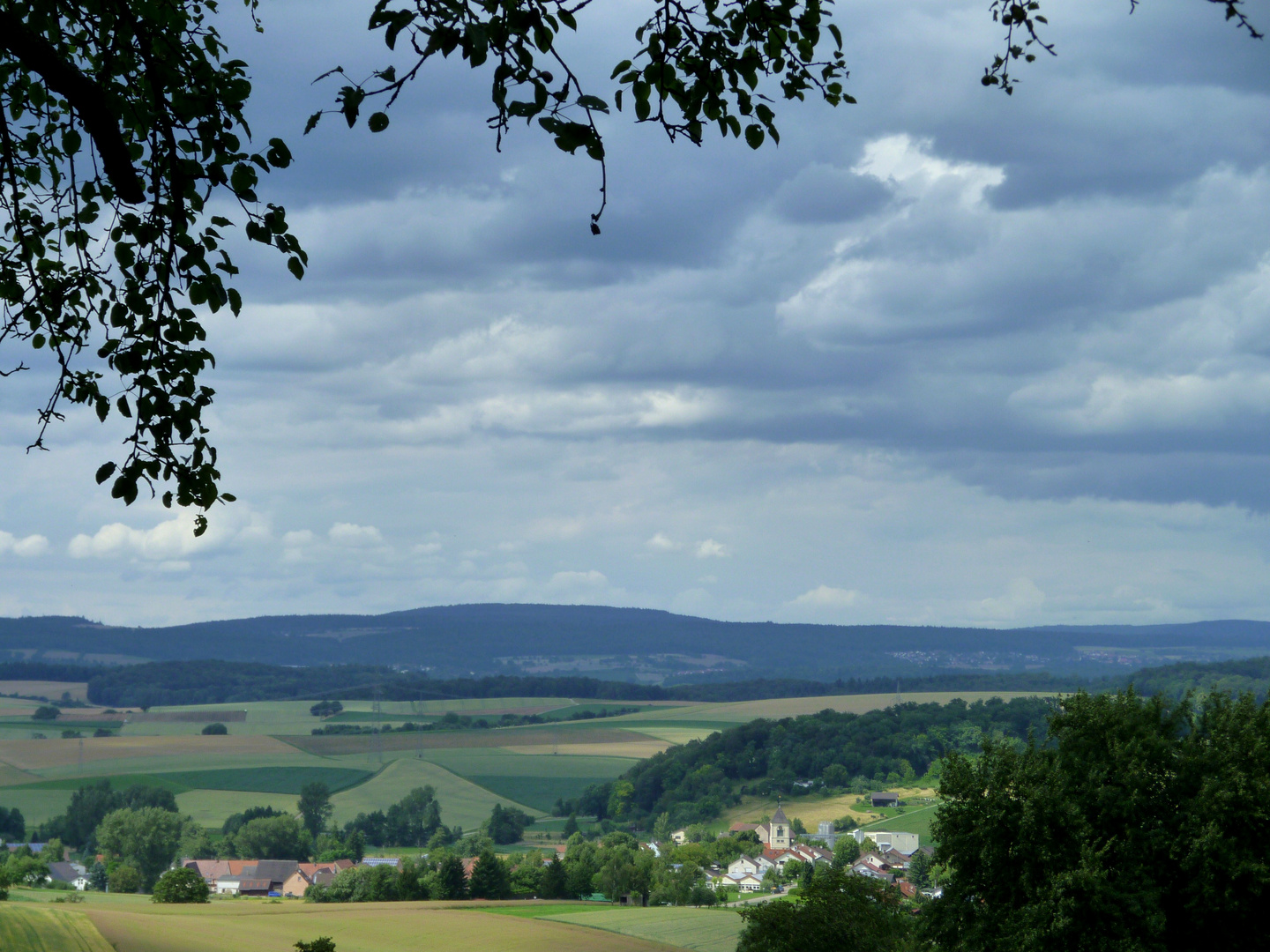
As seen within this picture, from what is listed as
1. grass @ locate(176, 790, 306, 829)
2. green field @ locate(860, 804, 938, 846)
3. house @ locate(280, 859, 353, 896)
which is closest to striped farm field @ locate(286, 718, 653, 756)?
grass @ locate(176, 790, 306, 829)

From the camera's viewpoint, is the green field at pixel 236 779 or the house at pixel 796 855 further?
the green field at pixel 236 779

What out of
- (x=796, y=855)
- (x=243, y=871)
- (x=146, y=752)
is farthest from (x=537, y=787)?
(x=146, y=752)

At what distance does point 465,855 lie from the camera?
4104 inches

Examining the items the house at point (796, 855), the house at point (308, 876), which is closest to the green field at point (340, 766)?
the house at point (796, 855)

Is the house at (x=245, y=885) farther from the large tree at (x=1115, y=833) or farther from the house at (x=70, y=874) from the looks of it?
the large tree at (x=1115, y=833)

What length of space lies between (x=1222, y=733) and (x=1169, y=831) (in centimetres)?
216

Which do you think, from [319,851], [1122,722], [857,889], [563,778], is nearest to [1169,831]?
[1122,722]

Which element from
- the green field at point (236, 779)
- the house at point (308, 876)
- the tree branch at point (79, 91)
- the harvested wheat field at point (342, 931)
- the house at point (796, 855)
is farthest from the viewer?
the green field at point (236, 779)

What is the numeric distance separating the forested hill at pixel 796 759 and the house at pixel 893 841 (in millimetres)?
28546

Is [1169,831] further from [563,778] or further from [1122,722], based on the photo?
[563,778]

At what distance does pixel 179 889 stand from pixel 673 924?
28.9m

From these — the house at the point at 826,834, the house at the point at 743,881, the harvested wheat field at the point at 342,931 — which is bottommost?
the house at the point at 826,834

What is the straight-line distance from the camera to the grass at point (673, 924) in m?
57.0

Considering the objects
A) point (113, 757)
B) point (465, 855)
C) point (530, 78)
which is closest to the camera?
point (530, 78)
